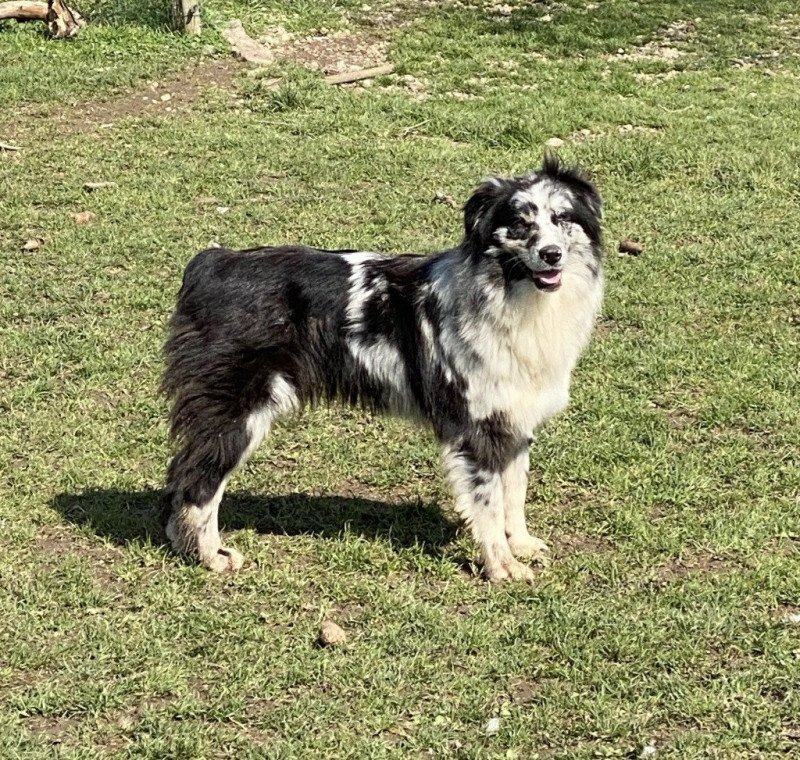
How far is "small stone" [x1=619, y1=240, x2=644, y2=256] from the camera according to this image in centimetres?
833

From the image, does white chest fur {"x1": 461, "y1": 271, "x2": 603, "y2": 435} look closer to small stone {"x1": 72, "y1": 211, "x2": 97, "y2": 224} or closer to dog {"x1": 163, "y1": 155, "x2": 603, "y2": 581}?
dog {"x1": 163, "y1": 155, "x2": 603, "y2": 581}

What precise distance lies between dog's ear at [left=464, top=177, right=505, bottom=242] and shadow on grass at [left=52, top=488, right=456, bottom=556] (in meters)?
1.43

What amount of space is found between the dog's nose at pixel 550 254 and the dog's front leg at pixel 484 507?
91 centimetres

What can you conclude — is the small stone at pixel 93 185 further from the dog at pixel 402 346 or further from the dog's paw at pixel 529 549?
the dog's paw at pixel 529 549

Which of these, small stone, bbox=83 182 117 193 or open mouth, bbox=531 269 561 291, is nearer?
open mouth, bbox=531 269 561 291

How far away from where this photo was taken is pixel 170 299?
7.60 m

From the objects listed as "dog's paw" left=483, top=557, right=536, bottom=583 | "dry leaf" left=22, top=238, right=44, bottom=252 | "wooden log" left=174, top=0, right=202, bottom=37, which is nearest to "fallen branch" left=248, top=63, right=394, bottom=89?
"wooden log" left=174, top=0, right=202, bottom=37

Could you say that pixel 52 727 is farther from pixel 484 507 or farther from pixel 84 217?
pixel 84 217

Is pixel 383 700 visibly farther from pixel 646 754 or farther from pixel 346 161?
pixel 346 161

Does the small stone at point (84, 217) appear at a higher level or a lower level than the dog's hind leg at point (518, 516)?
higher

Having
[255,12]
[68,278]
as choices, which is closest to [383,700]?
[68,278]

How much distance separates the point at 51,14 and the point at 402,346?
9.05 metres

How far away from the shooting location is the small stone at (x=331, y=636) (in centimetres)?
446

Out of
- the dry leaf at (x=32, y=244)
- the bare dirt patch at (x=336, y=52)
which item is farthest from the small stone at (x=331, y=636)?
Answer: the bare dirt patch at (x=336, y=52)
